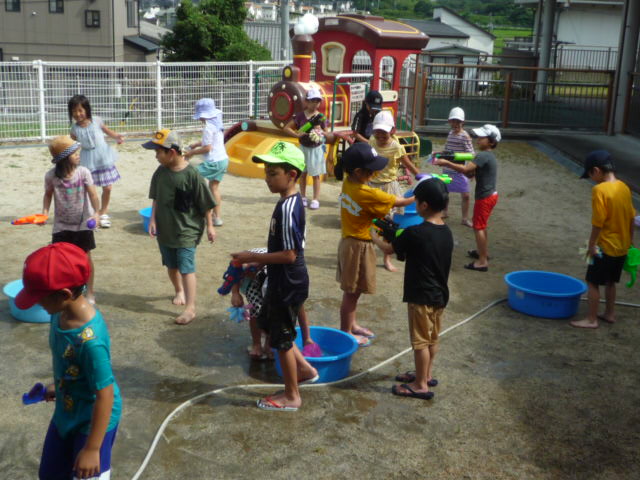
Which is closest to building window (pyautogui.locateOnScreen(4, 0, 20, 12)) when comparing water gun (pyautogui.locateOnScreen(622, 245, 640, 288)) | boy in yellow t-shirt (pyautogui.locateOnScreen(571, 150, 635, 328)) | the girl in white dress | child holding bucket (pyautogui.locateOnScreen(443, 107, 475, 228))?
the girl in white dress

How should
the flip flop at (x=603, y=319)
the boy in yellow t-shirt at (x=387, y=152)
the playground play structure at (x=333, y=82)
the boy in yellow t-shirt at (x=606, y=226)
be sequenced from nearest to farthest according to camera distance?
the boy in yellow t-shirt at (x=606, y=226), the flip flop at (x=603, y=319), the boy in yellow t-shirt at (x=387, y=152), the playground play structure at (x=333, y=82)

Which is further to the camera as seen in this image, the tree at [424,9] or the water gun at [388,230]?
the tree at [424,9]

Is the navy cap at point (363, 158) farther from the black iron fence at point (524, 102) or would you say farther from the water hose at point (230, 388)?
the black iron fence at point (524, 102)

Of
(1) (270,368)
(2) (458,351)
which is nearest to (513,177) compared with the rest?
(2) (458,351)

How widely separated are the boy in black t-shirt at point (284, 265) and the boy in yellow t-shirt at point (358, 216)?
0.65m

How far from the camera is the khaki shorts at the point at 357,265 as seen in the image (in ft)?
Answer: 17.3

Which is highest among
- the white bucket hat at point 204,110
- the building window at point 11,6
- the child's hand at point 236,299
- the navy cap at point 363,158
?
the building window at point 11,6

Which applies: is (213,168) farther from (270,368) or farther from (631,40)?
(631,40)

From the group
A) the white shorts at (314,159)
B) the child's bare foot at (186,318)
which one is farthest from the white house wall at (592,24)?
the child's bare foot at (186,318)

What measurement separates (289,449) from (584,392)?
2195mm

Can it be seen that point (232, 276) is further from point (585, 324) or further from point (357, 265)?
point (585, 324)

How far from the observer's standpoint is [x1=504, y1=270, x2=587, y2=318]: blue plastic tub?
6270 mm

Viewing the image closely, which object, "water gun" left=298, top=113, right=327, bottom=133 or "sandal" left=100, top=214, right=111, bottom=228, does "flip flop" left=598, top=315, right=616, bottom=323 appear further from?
"sandal" left=100, top=214, right=111, bottom=228

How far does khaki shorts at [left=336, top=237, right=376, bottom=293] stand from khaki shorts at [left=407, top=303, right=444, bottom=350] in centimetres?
64
